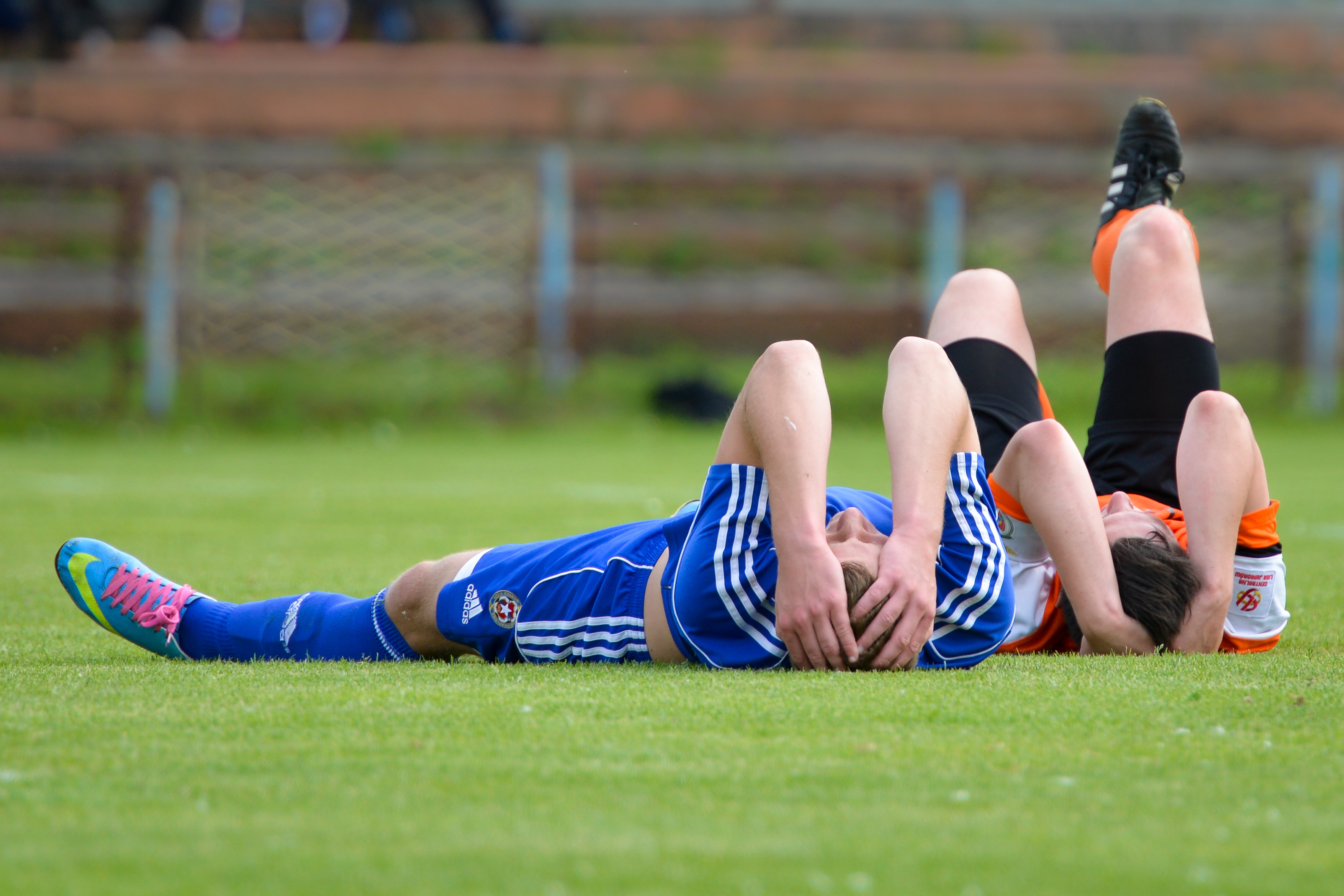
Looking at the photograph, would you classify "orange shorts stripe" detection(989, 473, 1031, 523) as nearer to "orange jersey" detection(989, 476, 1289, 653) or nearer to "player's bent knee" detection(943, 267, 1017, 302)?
"orange jersey" detection(989, 476, 1289, 653)

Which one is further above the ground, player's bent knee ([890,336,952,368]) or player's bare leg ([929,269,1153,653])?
player's bent knee ([890,336,952,368])

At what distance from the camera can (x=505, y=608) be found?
2678 mm

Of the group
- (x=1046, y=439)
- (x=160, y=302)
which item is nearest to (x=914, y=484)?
(x=1046, y=439)

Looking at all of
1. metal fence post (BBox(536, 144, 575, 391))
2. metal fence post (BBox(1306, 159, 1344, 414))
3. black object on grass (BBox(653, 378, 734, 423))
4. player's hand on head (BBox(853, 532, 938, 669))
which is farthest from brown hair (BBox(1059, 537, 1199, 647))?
metal fence post (BBox(1306, 159, 1344, 414))

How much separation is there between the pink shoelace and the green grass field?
0.10m

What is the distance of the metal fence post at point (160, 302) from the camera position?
37.9 feet

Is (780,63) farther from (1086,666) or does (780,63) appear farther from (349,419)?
(1086,666)

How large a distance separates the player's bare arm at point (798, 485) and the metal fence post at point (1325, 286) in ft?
36.5

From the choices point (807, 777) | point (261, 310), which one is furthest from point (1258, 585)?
point (261, 310)

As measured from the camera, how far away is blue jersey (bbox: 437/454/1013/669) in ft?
8.09

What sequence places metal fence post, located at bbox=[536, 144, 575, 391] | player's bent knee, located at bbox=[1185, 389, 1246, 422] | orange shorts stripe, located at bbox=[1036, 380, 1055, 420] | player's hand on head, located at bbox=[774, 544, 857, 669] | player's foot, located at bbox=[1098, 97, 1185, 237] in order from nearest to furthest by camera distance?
player's hand on head, located at bbox=[774, 544, 857, 669] < player's bent knee, located at bbox=[1185, 389, 1246, 422] < orange shorts stripe, located at bbox=[1036, 380, 1055, 420] < player's foot, located at bbox=[1098, 97, 1185, 237] < metal fence post, located at bbox=[536, 144, 575, 391]

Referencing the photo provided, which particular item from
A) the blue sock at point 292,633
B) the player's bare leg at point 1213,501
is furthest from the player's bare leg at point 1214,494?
the blue sock at point 292,633

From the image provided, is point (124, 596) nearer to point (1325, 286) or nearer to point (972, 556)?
point (972, 556)

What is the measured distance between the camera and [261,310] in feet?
41.6
